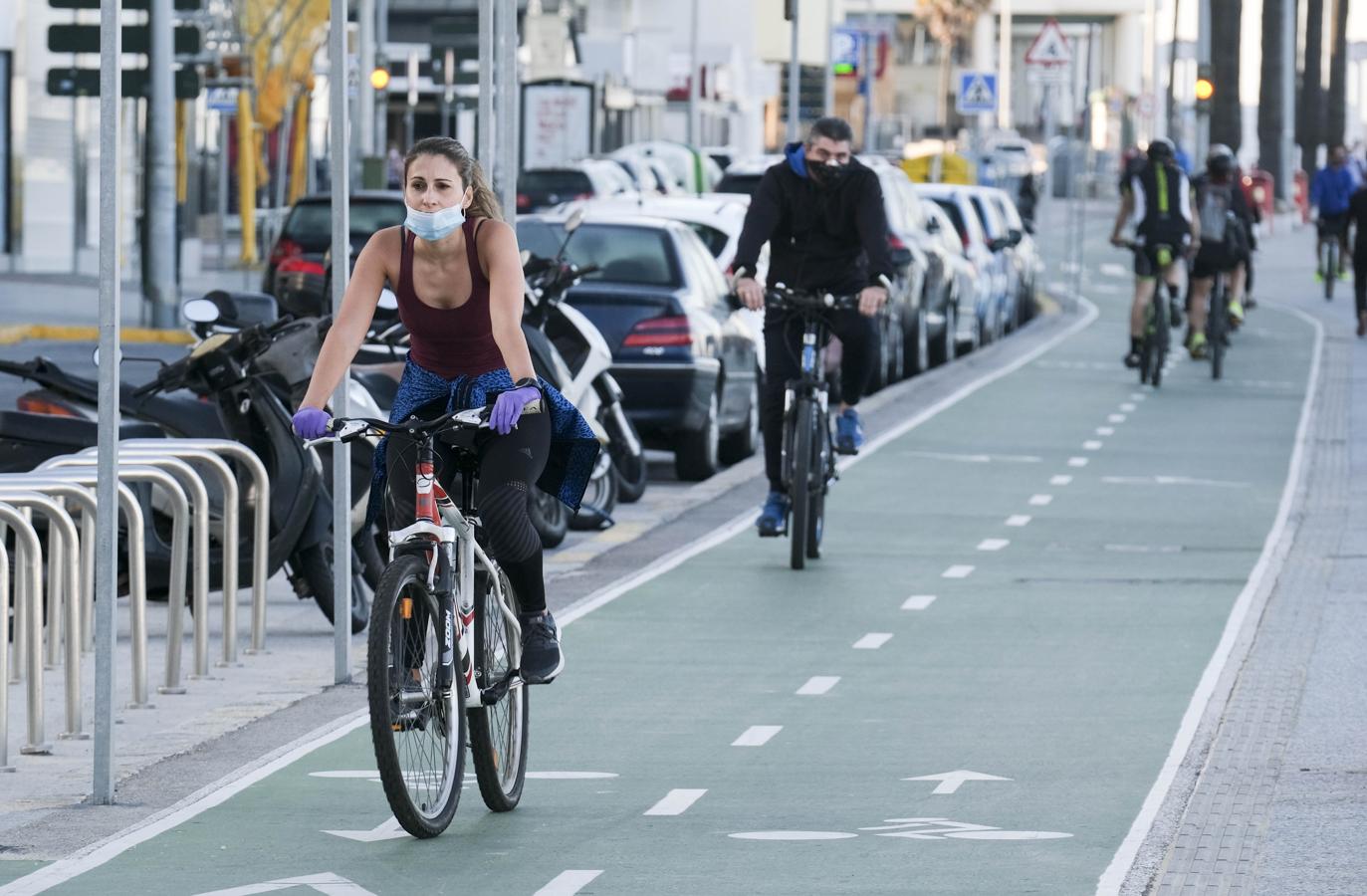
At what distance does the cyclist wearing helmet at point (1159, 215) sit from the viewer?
24.5 m

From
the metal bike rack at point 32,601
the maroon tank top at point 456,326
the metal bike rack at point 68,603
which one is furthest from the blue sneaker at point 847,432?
the maroon tank top at point 456,326

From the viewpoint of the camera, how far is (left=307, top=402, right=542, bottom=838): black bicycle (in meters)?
7.23

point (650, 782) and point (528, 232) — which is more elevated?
point (528, 232)

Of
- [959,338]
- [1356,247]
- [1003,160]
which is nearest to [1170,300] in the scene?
[959,338]

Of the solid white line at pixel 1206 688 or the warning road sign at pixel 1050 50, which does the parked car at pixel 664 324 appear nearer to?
the solid white line at pixel 1206 688

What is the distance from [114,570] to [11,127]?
34.7 metres

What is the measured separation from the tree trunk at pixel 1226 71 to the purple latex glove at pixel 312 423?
152 feet

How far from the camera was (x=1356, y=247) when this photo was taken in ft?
103

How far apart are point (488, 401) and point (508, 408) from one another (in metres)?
0.35

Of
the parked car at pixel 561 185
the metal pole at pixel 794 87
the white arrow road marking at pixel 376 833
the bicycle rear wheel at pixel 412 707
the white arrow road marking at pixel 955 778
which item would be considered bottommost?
the white arrow road marking at pixel 955 778

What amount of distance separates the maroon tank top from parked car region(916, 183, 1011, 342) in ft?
74.0

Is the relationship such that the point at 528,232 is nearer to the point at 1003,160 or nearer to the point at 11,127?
the point at 11,127

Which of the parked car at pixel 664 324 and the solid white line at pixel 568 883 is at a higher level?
the parked car at pixel 664 324

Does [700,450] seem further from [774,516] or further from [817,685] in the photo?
[817,685]
